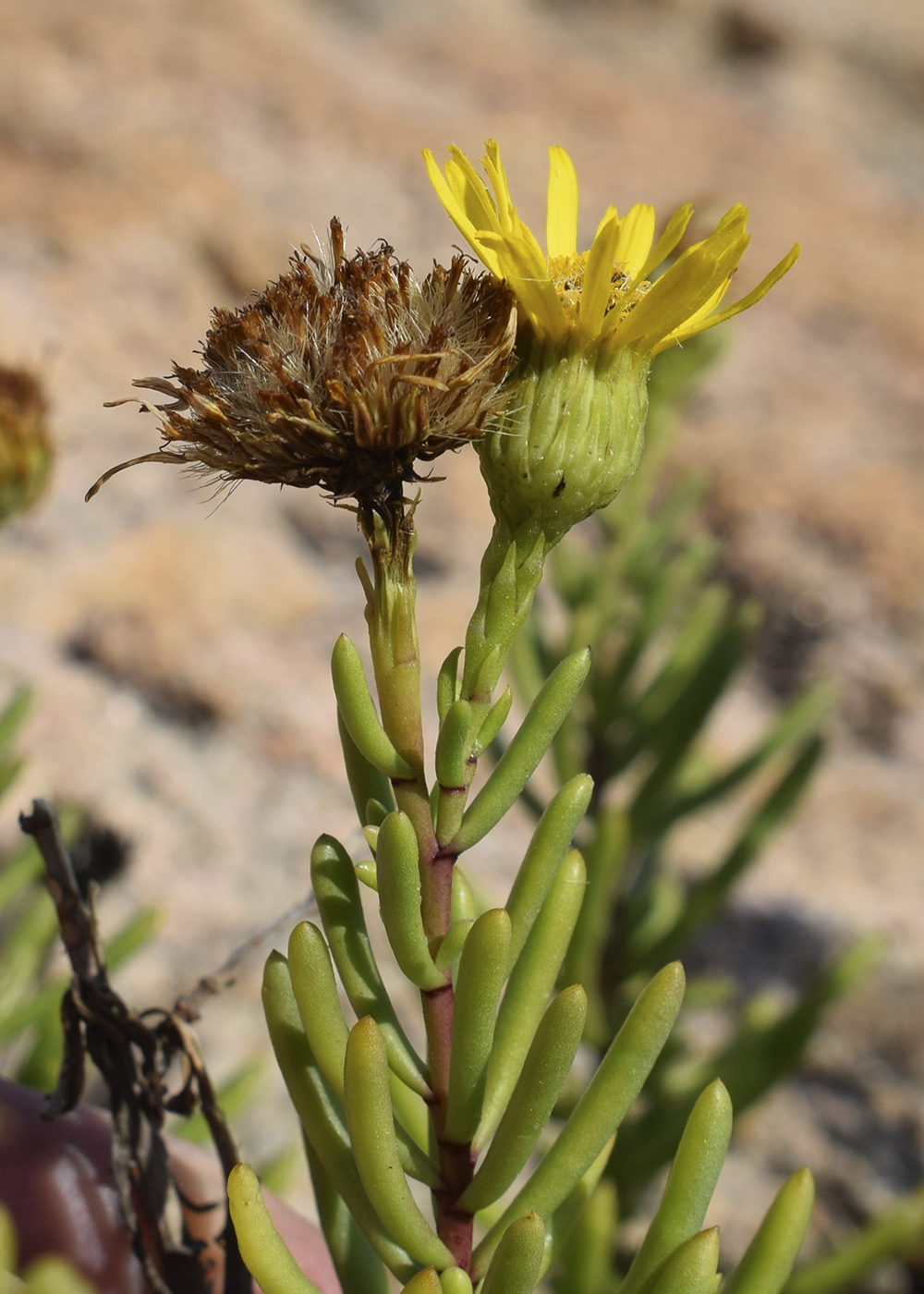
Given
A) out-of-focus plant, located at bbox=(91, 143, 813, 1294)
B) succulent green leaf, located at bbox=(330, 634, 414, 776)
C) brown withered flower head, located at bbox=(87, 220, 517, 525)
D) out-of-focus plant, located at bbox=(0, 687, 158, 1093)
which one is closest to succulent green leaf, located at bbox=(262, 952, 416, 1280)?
out-of-focus plant, located at bbox=(91, 143, 813, 1294)

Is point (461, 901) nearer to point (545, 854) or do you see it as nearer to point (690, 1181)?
point (545, 854)

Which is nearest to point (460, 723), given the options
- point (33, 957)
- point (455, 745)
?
point (455, 745)

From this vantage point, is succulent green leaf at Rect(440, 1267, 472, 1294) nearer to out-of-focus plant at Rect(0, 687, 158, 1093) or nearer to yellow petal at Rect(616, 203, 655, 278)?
yellow petal at Rect(616, 203, 655, 278)

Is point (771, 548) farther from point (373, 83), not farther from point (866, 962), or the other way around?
point (373, 83)

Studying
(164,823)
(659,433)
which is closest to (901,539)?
(659,433)

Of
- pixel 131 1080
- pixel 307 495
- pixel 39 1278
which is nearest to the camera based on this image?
pixel 39 1278
